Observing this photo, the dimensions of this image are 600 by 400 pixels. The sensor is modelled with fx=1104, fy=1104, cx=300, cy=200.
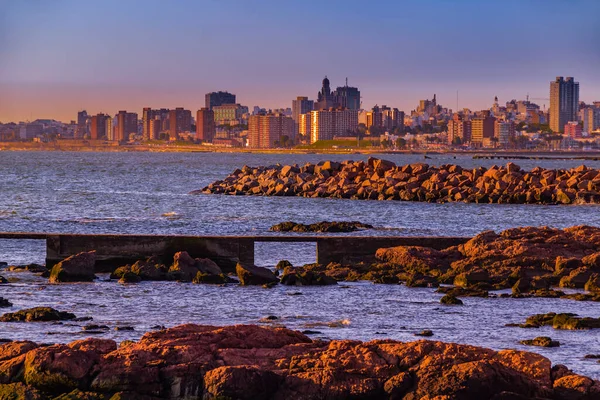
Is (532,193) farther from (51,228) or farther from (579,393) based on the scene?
(579,393)

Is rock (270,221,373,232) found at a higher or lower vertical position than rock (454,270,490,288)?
lower

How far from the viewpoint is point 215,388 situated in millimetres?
9688

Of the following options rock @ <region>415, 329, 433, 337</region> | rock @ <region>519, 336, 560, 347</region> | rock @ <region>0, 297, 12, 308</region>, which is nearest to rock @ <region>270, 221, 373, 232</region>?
rock @ <region>0, 297, 12, 308</region>

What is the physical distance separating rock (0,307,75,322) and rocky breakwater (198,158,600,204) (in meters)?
42.0

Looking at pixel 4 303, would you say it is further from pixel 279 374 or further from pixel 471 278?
pixel 279 374

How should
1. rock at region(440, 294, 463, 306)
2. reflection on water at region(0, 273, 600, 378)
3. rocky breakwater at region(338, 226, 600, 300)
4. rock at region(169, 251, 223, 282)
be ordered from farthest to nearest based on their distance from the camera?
1. rock at region(169, 251, 223, 282)
2. rocky breakwater at region(338, 226, 600, 300)
3. rock at region(440, 294, 463, 306)
4. reflection on water at region(0, 273, 600, 378)

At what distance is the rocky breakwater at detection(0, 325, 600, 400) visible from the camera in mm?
9695

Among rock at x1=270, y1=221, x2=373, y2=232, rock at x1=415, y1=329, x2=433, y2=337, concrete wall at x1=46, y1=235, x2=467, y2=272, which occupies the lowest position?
rock at x1=270, y1=221, x2=373, y2=232

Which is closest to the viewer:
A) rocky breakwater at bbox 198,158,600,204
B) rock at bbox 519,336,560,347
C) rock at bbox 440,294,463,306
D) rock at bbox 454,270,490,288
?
rock at bbox 519,336,560,347

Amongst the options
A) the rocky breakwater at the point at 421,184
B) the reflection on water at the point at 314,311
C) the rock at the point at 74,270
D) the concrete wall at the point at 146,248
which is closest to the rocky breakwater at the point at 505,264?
the reflection on water at the point at 314,311

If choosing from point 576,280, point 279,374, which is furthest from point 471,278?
point 279,374

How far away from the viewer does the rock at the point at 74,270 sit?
68.7 feet

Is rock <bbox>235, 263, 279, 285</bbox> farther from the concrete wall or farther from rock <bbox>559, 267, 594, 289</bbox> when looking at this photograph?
rock <bbox>559, 267, 594, 289</bbox>

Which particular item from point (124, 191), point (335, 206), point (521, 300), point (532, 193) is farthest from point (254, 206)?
point (521, 300)
